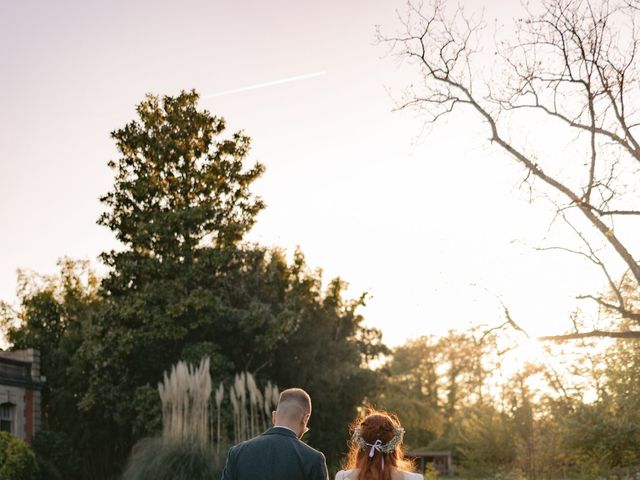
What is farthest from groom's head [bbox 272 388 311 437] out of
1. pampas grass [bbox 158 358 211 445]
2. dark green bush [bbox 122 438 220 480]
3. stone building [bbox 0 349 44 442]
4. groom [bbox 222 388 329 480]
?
stone building [bbox 0 349 44 442]

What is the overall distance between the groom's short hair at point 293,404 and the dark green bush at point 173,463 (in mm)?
10448

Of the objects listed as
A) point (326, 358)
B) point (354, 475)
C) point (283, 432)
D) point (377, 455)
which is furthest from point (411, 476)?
point (326, 358)

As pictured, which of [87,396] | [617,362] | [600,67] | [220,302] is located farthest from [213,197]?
[600,67]

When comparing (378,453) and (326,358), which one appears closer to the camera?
(378,453)

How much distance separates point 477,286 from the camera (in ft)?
46.3

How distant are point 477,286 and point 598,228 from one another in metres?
1.93

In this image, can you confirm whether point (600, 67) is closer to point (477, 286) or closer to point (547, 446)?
point (477, 286)

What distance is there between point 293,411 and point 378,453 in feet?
2.39

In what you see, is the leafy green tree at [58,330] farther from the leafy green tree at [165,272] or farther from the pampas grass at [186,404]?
the pampas grass at [186,404]

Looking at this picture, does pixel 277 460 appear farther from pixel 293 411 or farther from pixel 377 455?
pixel 377 455

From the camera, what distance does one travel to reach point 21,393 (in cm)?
2294

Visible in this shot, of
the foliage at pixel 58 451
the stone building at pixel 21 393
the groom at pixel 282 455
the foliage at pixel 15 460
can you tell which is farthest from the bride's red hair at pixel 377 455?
the foliage at pixel 58 451

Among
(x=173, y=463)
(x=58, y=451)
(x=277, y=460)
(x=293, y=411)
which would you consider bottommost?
(x=173, y=463)

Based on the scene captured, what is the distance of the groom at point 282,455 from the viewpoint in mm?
5035
